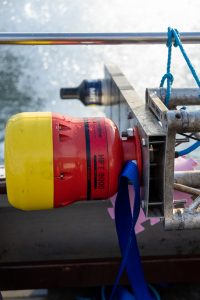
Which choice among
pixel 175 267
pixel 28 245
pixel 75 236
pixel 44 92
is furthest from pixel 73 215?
pixel 44 92

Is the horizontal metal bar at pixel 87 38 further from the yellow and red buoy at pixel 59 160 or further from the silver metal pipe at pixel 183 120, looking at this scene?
the silver metal pipe at pixel 183 120

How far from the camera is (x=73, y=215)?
5.32 ft

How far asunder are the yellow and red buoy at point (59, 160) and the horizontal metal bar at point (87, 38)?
516 mm

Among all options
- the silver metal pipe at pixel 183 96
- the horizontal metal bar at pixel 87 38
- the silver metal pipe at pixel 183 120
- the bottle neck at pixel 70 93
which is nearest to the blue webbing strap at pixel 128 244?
the silver metal pipe at pixel 183 120

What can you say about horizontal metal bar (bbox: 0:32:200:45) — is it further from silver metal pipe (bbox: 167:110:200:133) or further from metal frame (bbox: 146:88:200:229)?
silver metal pipe (bbox: 167:110:200:133)

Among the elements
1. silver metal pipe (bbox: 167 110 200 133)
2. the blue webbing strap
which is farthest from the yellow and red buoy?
silver metal pipe (bbox: 167 110 200 133)

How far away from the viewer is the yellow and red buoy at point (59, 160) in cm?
101

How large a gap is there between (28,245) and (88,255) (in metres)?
0.21

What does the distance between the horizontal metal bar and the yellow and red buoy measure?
20.3 inches

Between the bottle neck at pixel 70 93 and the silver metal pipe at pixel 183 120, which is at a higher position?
the bottle neck at pixel 70 93

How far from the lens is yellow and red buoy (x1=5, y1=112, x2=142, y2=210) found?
1.01m

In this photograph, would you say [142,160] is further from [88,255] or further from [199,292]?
[199,292]

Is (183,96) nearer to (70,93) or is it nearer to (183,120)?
(183,120)

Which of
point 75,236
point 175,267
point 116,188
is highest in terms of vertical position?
point 116,188
